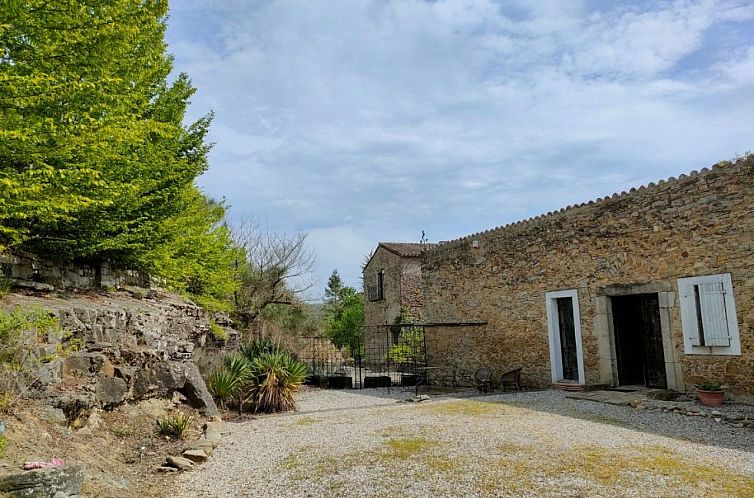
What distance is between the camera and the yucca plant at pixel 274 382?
1050 centimetres

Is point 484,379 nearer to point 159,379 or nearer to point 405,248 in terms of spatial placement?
point 159,379

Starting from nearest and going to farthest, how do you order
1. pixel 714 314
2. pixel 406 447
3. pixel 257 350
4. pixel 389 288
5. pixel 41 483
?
pixel 41 483, pixel 406 447, pixel 714 314, pixel 257 350, pixel 389 288

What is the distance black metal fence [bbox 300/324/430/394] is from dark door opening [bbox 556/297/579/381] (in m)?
3.79

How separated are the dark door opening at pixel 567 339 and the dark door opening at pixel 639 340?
104 cm

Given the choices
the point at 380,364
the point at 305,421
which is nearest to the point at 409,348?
the point at 380,364

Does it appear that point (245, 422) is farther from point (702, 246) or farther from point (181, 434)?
point (702, 246)

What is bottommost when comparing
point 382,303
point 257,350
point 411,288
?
point 257,350

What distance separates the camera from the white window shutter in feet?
31.0

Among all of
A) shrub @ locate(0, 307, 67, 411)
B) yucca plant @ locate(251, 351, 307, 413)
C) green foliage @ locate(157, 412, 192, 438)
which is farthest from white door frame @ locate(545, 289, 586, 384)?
shrub @ locate(0, 307, 67, 411)

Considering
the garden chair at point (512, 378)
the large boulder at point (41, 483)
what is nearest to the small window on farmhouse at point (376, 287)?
the garden chair at point (512, 378)

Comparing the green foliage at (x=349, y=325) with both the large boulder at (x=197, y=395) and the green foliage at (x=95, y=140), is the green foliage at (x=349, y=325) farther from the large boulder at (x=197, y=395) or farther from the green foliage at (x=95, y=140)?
the large boulder at (x=197, y=395)

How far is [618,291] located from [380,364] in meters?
12.7

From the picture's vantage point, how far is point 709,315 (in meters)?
9.66

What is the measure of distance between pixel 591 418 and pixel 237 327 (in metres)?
13.9
